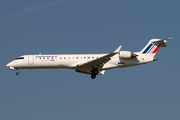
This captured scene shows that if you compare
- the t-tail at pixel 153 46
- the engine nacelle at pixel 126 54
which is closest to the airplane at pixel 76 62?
the engine nacelle at pixel 126 54

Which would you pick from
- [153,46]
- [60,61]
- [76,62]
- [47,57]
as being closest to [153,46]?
[153,46]

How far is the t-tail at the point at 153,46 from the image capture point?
34.8 m

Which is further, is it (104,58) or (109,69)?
(109,69)

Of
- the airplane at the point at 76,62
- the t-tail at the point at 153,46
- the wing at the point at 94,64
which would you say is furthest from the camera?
the t-tail at the point at 153,46

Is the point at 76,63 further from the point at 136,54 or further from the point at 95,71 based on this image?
the point at 136,54

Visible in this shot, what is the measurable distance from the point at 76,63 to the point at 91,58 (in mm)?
1928

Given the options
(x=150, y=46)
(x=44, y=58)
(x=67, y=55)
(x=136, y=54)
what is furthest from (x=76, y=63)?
(x=150, y=46)

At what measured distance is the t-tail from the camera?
3475 centimetres

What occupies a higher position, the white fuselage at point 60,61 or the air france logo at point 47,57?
the air france logo at point 47,57

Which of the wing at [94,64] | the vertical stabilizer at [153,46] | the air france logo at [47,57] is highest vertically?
the vertical stabilizer at [153,46]

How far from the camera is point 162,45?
35.4m

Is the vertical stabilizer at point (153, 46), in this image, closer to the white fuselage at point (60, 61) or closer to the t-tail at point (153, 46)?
the t-tail at point (153, 46)

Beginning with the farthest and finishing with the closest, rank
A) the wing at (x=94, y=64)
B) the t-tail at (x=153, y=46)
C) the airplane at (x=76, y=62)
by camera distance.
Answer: the t-tail at (x=153, y=46) < the airplane at (x=76, y=62) < the wing at (x=94, y=64)

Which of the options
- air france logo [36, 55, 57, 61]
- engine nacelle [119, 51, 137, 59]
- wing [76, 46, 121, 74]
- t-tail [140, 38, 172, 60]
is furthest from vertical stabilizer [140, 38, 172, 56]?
air france logo [36, 55, 57, 61]
